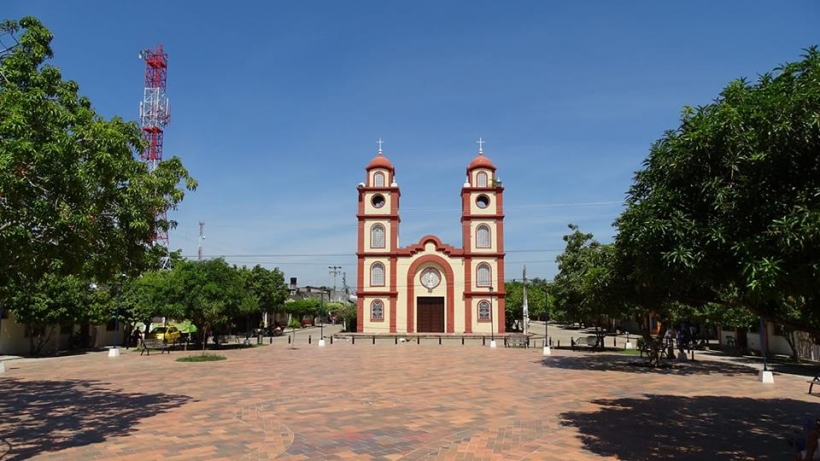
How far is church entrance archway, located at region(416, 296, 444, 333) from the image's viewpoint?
46719 mm

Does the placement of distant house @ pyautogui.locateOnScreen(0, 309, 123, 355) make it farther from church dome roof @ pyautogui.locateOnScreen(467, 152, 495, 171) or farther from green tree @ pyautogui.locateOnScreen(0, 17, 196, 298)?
church dome roof @ pyautogui.locateOnScreen(467, 152, 495, 171)

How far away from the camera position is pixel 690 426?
10.1 metres

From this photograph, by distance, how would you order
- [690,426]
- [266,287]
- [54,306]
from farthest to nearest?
[266,287] → [54,306] → [690,426]

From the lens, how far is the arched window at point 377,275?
1845 inches

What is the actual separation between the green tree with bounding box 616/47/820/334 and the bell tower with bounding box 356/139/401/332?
39.1 m

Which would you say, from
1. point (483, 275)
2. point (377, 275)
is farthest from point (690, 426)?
point (377, 275)

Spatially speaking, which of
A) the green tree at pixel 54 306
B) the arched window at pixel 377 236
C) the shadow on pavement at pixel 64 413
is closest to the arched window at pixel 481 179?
the arched window at pixel 377 236

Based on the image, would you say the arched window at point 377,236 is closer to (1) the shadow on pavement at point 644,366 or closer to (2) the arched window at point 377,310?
A: (2) the arched window at point 377,310

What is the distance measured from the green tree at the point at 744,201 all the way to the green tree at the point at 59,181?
7.83m

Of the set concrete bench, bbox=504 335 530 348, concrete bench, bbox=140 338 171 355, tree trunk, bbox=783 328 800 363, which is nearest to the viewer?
tree trunk, bbox=783 328 800 363

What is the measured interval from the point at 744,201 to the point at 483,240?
4078 centimetres

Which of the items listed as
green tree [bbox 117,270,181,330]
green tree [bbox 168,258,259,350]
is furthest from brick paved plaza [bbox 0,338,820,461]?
green tree [bbox 117,270,181,330]

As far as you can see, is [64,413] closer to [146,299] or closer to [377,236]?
[146,299]

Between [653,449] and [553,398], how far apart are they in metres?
4.88
